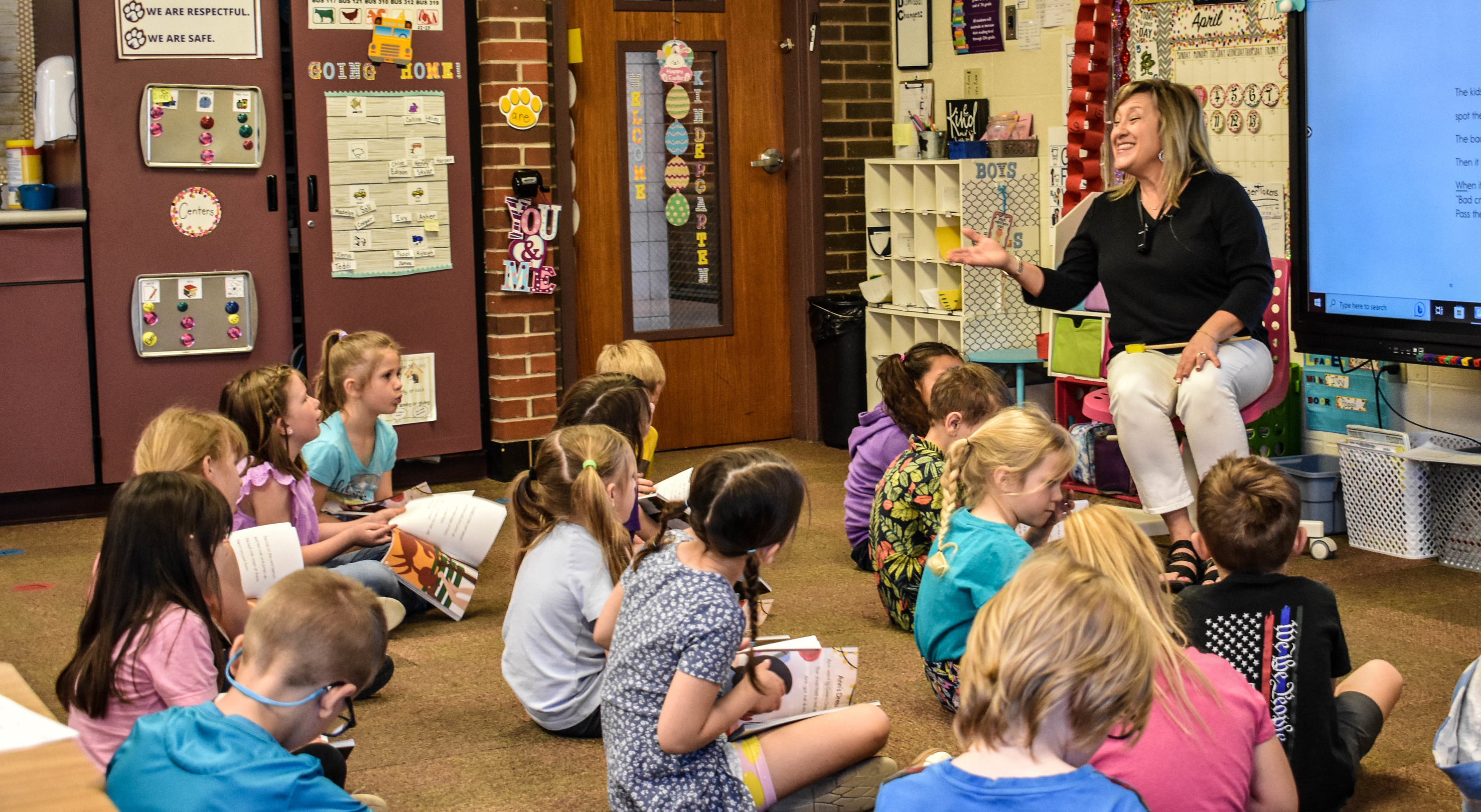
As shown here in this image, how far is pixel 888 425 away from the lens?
4.23m

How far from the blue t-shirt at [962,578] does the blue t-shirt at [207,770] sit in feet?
4.33

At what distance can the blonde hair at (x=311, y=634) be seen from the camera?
1857 mm

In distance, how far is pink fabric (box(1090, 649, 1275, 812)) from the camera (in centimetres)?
199

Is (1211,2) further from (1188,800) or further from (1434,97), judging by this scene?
(1188,800)

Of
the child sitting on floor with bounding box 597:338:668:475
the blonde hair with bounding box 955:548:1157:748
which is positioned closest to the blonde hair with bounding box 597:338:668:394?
the child sitting on floor with bounding box 597:338:668:475

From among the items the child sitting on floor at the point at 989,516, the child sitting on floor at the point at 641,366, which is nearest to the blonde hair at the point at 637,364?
the child sitting on floor at the point at 641,366

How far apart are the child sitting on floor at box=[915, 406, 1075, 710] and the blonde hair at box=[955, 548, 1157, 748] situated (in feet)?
3.94

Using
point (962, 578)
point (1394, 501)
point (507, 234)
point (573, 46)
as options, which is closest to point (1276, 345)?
point (1394, 501)

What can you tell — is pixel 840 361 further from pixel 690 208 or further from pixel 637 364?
pixel 637 364

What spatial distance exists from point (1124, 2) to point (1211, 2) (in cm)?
40

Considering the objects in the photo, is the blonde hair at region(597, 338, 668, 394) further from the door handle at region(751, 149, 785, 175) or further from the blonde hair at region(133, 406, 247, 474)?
the door handle at region(751, 149, 785, 175)

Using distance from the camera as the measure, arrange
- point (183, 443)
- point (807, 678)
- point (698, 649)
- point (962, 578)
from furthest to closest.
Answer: point (183, 443)
point (962, 578)
point (807, 678)
point (698, 649)

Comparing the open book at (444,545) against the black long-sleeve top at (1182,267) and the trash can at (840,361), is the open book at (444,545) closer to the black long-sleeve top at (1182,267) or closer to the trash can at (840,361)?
the black long-sleeve top at (1182,267)

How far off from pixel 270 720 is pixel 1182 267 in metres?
3.02
